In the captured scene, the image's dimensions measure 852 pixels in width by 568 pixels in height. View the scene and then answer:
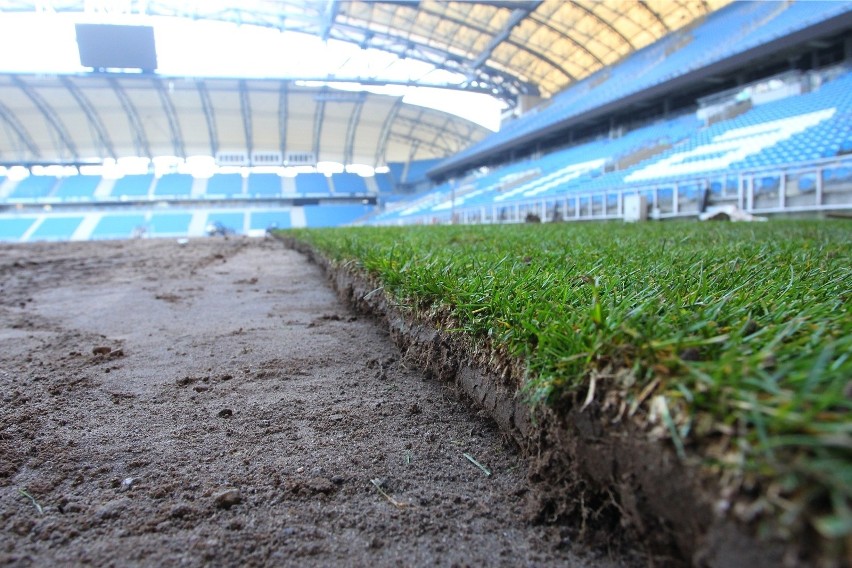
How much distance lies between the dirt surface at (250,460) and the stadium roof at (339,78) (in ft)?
84.3

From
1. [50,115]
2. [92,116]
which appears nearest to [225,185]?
[92,116]

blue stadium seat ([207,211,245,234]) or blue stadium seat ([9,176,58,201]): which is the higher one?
blue stadium seat ([9,176,58,201])

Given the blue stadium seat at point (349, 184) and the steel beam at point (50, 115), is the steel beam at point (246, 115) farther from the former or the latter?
the steel beam at point (50, 115)

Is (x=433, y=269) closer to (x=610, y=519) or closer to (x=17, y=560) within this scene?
(x=610, y=519)

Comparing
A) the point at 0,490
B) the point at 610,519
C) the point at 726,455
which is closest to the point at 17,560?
the point at 0,490

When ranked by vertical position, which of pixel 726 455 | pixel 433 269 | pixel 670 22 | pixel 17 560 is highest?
pixel 670 22

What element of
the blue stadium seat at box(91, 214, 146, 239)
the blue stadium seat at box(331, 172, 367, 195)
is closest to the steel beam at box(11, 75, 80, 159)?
the blue stadium seat at box(91, 214, 146, 239)

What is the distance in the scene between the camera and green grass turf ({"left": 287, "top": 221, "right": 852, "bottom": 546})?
601 mm

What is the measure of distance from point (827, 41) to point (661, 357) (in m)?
21.2

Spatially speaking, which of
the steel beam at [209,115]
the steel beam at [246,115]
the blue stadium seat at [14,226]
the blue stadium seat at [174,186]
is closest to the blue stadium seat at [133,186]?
the blue stadium seat at [174,186]

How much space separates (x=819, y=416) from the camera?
648 millimetres

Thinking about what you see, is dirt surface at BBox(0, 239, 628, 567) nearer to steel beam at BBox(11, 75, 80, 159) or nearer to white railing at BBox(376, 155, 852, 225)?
white railing at BBox(376, 155, 852, 225)

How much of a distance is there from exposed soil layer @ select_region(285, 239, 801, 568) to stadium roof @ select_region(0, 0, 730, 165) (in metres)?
26.3

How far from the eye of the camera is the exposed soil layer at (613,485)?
0.68 metres
